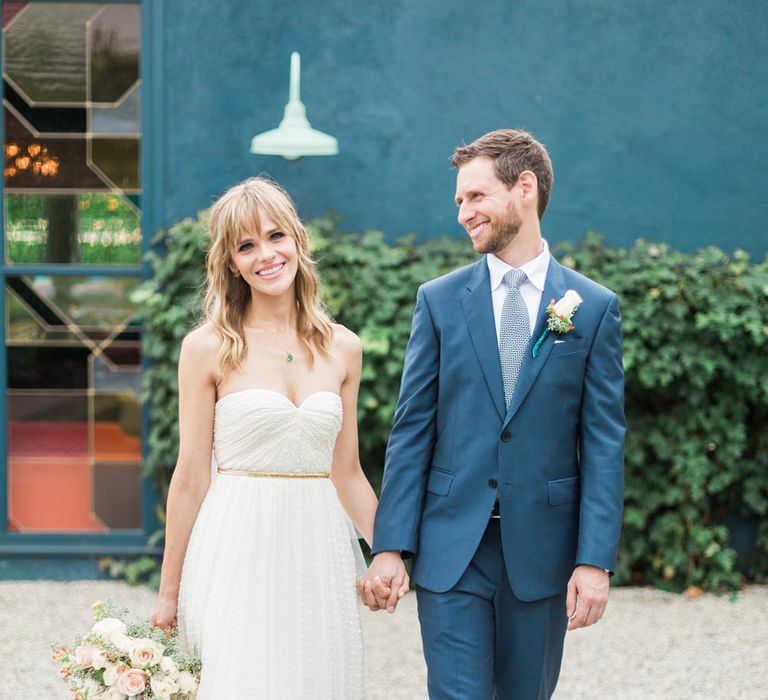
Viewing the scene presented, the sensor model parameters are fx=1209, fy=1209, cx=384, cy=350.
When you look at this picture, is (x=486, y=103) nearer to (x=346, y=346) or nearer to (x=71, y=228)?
(x=71, y=228)

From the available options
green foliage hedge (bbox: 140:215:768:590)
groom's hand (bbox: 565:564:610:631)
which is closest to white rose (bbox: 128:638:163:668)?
groom's hand (bbox: 565:564:610:631)

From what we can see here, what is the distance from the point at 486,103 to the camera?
21.8ft

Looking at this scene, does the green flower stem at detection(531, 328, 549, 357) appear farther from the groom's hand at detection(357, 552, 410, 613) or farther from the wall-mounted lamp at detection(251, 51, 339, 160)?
the wall-mounted lamp at detection(251, 51, 339, 160)

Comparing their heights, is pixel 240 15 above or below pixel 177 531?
above

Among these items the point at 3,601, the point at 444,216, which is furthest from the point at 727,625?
the point at 3,601

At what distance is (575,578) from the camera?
3.27 m

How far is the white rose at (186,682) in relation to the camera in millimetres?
3211

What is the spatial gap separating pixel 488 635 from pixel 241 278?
123cm

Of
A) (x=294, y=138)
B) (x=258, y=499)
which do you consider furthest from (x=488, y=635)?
(x=294, y=138)

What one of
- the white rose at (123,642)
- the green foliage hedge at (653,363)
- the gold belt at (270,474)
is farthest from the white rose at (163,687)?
the green foliage hedge at (653,363)

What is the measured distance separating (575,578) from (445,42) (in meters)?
4.05

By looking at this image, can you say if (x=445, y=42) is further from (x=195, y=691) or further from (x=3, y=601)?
(x=195, y=691)

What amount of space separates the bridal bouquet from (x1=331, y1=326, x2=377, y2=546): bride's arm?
0.66 meters

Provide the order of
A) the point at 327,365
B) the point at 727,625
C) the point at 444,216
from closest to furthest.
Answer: the point at 327,365, the point at 727,625, the point at 444,216
